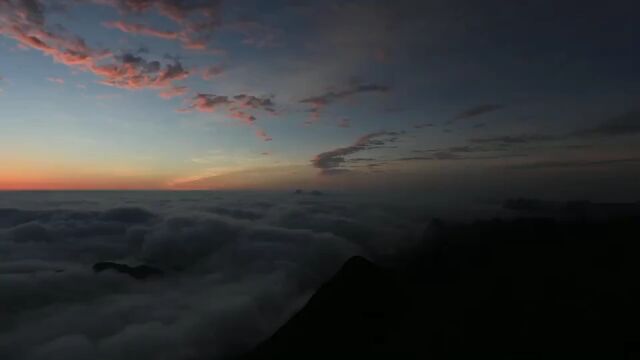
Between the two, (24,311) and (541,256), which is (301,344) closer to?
(24,311)

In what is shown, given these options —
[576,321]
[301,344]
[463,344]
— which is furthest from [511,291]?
[301,344]

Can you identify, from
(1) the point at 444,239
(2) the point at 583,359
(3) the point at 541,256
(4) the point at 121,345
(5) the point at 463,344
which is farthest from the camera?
(1) the point at 444,239

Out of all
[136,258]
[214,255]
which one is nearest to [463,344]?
[214,255]

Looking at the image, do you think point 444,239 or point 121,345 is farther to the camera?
point 444,239

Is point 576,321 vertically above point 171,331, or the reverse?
point 576,321

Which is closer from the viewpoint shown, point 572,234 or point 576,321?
point 576,321

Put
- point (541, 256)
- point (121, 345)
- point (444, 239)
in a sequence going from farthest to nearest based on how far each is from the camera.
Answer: point (444, 239)
point (541, 256)
point (121, 345)

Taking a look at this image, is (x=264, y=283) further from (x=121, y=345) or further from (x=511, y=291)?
(x=511, y=291)
